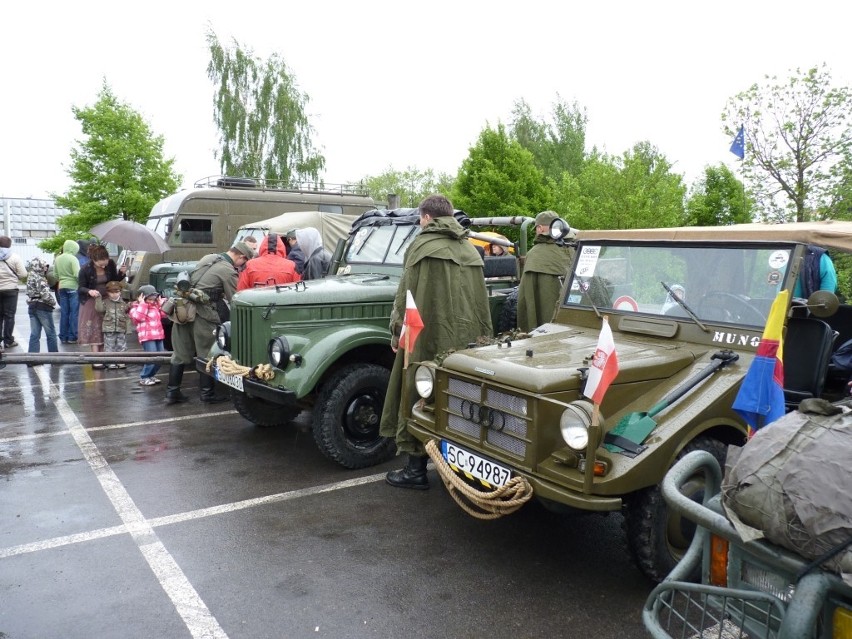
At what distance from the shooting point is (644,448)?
3.16m

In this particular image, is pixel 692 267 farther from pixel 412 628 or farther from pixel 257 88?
pixel 257 88

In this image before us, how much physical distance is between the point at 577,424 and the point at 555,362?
0.51 metres

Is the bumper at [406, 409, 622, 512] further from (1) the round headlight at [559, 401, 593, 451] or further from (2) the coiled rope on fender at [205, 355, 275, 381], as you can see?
(2) the coiled rope on fender at [205, 355, 275, 381]

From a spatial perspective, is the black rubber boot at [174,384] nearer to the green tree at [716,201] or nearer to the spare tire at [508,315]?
the spare tire at [508,315]

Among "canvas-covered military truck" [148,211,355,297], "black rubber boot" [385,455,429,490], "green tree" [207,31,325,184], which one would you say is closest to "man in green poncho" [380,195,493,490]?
"black rubber boot" [385,455,429,490]

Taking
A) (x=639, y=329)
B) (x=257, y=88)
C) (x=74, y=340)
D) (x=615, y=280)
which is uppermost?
(x=257, y=88)

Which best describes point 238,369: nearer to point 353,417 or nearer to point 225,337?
point 225,337

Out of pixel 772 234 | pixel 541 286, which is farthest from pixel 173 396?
pixel 772 234

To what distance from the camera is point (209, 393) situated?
765 cm

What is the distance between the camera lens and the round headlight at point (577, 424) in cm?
314

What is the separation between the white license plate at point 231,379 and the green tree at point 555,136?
30.1 metres

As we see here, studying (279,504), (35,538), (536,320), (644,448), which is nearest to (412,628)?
(644,448)

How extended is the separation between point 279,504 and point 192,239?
10614mm

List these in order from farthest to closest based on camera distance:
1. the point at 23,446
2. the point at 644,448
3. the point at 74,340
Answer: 1. the point at 74,340
2. the point at 23,446
3. the point at 644,448
